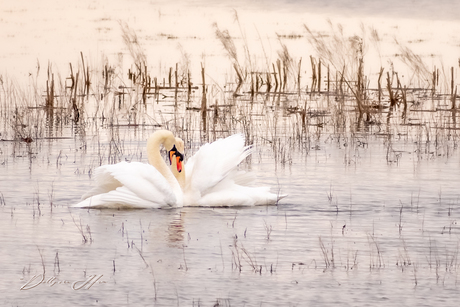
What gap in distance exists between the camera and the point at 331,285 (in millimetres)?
6867

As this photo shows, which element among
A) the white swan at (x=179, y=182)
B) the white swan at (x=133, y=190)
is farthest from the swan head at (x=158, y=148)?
the white swan at (x=133, y=190)

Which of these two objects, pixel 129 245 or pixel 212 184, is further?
pixel 212 184

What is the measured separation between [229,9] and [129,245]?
36.9 meters

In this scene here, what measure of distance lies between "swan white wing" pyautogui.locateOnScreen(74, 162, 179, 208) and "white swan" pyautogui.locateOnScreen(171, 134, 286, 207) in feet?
1.20

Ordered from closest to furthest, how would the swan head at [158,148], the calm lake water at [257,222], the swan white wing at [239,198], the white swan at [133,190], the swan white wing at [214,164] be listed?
the calm lake water at [257,222], the white swan at [133,190], the swan white wing at [239,198], the swan white wing at [214,164], the swan head at [158,148]

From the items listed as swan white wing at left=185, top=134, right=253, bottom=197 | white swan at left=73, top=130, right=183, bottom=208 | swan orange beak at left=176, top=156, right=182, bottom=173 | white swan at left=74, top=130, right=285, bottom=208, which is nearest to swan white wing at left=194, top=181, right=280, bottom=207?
white swan at left=74, top=130, right=285, bottom=208

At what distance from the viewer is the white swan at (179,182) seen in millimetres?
9797

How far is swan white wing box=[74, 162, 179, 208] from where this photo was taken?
977cm

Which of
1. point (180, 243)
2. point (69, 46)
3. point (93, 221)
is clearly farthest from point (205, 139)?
point (69, 46)

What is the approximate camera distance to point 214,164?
1023cm

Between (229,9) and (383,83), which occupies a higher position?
(229,9)

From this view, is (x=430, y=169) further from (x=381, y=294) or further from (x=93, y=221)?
(x=381, y=294)

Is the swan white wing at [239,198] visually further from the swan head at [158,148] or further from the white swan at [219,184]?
the swan head at [158,148]

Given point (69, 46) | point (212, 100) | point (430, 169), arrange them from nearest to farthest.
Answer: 1. point (430, 169)
2. point (212, 100)
3. point (69, 46)
